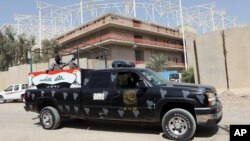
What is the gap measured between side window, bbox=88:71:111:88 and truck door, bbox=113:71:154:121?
1.14ft

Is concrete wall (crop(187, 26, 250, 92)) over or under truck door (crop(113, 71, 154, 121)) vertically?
over

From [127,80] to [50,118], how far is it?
327 cm

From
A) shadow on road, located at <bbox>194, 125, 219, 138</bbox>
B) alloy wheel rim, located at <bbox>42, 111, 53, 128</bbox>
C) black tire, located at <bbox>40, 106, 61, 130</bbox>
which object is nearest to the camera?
shadow on road, located at <bbox>194, 125, 219, 138</bbox>

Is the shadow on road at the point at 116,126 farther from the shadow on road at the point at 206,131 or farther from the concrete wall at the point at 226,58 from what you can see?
the concrete wall at the point at 226,58

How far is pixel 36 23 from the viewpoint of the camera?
8125 cm

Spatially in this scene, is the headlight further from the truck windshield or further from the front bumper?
A: the truck windshield

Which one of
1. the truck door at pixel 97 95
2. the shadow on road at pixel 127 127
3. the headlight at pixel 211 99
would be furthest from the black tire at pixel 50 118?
the headlight at pixel 211 99

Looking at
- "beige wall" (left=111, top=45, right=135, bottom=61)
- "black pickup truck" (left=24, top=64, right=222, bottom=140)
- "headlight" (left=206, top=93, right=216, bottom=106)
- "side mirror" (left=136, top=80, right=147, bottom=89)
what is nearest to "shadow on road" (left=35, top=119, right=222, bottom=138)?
"black pickup truck" (left=24, top=64, right=222, bottom=140)

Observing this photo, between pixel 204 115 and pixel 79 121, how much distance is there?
549 centimetres

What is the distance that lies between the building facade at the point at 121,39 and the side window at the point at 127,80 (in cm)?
3565

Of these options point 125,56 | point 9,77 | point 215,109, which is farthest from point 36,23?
point 215,109

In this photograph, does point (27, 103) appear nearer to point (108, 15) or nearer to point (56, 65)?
point (56, 65)

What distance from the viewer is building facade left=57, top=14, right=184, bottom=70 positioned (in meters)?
49.9

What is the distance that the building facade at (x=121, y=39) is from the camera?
49906 mm
